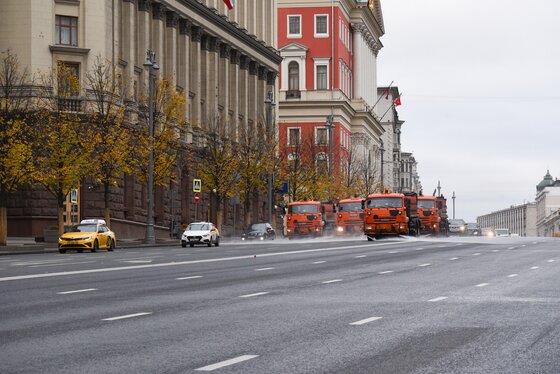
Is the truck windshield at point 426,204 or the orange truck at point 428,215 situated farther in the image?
the truck windshield at point 426,204

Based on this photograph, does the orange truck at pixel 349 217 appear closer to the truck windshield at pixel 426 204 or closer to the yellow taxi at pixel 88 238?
the truck windshield at pixel 426 204

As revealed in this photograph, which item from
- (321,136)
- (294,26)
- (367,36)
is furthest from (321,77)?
(367,36)

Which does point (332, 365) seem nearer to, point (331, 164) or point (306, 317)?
point (306, 317)

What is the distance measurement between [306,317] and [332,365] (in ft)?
17.7

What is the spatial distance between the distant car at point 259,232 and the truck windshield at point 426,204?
438 inches

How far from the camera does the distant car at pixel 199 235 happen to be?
59.2 m

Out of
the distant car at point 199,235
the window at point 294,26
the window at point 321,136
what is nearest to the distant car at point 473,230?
the window at point 321,136

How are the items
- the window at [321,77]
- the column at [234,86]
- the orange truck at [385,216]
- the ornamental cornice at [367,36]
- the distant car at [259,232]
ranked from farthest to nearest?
the ornamental cornice at [367,36]
the window at [321,77]
the column at [234,86]
the distant car at [259,232]
the orange truck at [385,216]

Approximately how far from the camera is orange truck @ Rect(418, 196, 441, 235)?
82.3 meters

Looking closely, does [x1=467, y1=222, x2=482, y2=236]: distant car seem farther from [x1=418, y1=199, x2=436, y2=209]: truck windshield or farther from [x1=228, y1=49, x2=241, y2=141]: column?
[x1=418, y1=199, x2=436, y2=209]: truck windshield

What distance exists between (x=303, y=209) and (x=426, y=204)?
920 cm

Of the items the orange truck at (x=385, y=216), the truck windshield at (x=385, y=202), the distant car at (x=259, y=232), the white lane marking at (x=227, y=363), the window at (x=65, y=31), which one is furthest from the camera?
the distant car at (x=259, y=232)

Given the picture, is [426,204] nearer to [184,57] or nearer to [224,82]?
[224,82]

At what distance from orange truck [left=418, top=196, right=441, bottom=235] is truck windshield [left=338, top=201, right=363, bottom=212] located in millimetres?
5227
